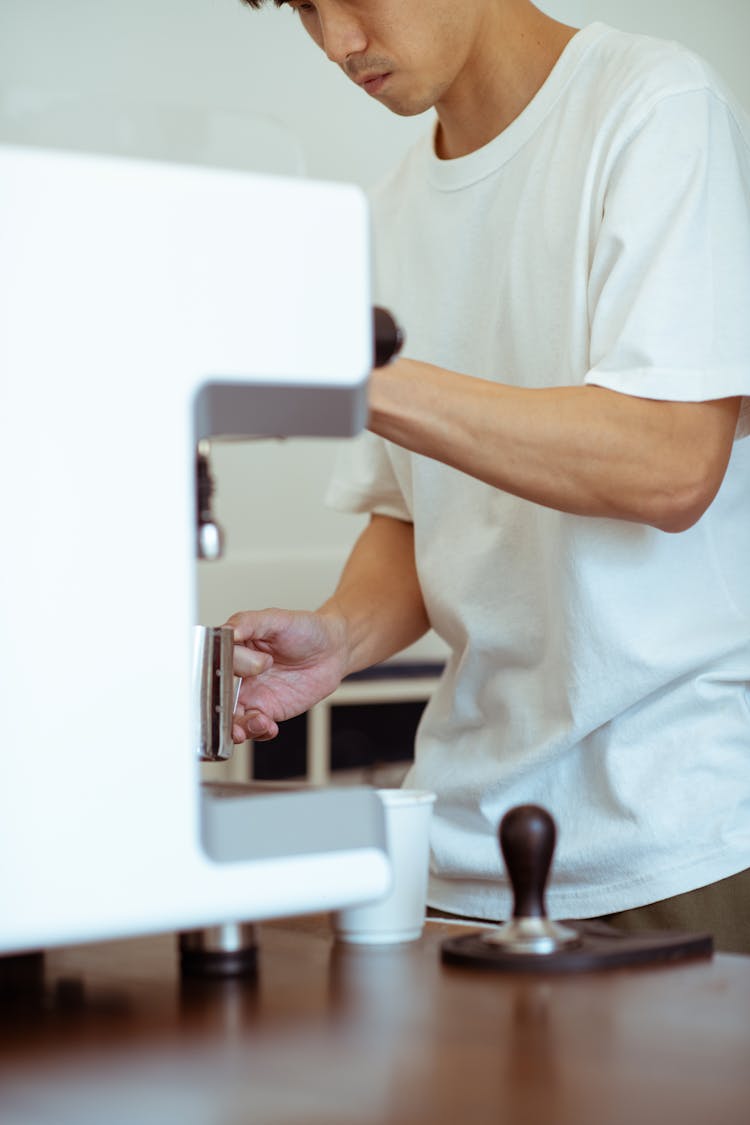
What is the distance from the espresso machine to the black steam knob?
3cm

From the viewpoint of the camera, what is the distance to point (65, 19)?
11.2 feet

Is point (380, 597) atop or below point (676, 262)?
below

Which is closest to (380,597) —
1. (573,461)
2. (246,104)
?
(573,461)

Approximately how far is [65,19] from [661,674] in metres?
2.80

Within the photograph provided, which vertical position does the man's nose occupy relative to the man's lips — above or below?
above

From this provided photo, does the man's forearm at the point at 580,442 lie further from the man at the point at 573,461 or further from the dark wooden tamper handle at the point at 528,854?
the dark wooden tamper handle at the point at 528,854

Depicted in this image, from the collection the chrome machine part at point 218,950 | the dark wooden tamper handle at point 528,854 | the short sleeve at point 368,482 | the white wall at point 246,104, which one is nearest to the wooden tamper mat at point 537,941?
the dark wooden tamper handle at point 528,854

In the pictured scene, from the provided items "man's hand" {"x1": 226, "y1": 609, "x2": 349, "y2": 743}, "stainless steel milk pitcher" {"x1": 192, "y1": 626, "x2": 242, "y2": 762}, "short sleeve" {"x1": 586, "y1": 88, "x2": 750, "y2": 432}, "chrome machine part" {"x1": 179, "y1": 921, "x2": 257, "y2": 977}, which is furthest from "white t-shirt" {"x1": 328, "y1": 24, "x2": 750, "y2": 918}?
"chrome machine part" {"x1": 179, "y1": 921, "x2": 257, "y2": 977}

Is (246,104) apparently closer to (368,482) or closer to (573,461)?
(368,482)

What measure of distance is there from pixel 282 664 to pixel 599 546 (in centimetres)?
31

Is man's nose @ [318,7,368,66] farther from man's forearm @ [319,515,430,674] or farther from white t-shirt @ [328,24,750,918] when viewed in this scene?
man's forearm @ [319,515,430,674]

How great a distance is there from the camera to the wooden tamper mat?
0.73 meters

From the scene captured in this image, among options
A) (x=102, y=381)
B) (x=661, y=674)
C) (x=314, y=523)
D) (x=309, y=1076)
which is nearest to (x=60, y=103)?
(x=314, y=523)

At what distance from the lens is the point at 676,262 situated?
1.13 metres
